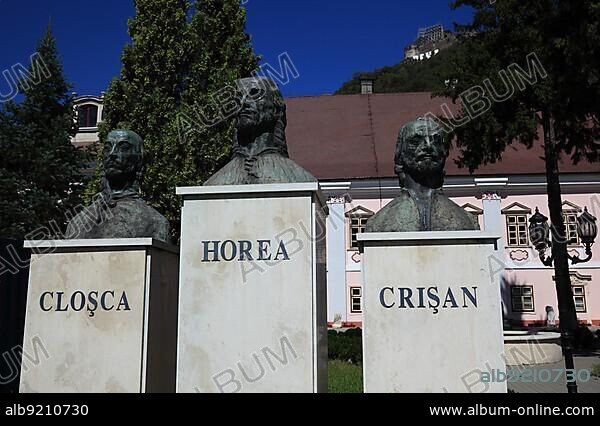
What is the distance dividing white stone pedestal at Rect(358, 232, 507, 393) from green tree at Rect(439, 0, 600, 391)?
30.7ft

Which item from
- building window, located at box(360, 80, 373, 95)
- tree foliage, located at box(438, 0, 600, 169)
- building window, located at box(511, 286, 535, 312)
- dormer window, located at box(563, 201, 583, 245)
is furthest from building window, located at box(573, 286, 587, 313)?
building window, located at box(360, 80, 373, 95)

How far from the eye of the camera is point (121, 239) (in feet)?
14.1

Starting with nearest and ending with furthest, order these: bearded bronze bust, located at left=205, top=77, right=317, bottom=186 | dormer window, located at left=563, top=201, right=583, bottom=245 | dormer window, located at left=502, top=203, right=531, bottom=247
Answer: bearded bronze bust, located at left=205, top=77, right=317, bottom=186 → dormer window, located at left=563, top=201, right=583, bottom=245 → dormer window, located at left=502, top=203, right=531, bottom=247

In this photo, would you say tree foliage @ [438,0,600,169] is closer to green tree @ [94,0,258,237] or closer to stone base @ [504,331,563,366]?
stone base @ [504,331,563,366]

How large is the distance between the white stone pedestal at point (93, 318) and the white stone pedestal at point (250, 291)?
0.33 meters

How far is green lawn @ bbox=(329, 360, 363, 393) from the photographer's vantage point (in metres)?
7.34

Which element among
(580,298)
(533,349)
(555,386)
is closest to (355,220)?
(580,298)

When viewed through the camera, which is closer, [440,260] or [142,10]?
[440,260]

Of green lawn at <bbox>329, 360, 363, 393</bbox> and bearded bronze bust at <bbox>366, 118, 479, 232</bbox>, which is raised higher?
bearded bronze bust at <bbox>366, 118, 479, 232</bbox>

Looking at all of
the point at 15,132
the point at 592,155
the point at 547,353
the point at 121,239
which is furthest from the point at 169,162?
the point at 592,155

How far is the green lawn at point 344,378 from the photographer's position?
734 cm
